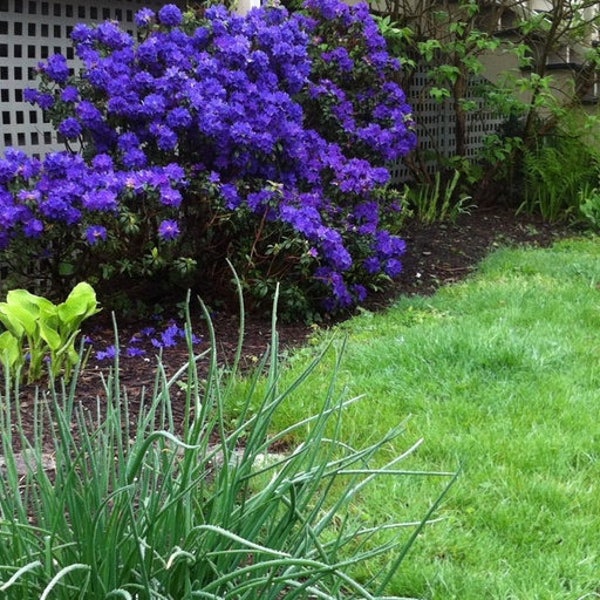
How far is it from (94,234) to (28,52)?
55.1 inches

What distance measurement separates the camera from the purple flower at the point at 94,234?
375 centimetres

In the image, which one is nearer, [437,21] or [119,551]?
[119,551]

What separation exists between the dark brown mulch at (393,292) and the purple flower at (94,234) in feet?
1.50

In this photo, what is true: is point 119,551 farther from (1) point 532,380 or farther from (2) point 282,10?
(2) point 282,10

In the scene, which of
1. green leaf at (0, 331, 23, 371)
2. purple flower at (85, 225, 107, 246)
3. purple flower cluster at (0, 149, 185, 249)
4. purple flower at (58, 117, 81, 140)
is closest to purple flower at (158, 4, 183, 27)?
purple flower at (58, 117, 81, 140)

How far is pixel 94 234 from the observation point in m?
A: 3.75

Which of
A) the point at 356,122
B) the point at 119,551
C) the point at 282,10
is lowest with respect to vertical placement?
the point at 119,551

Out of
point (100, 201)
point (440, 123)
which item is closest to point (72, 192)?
point (100, 201)

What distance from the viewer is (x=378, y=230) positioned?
507cm

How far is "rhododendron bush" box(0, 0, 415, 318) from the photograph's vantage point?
389 centimetres

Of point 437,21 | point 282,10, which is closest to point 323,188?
point 282,10

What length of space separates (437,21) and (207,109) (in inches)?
137

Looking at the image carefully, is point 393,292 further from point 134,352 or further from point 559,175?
point 559,175

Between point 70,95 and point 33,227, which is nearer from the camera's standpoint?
point 33,227
